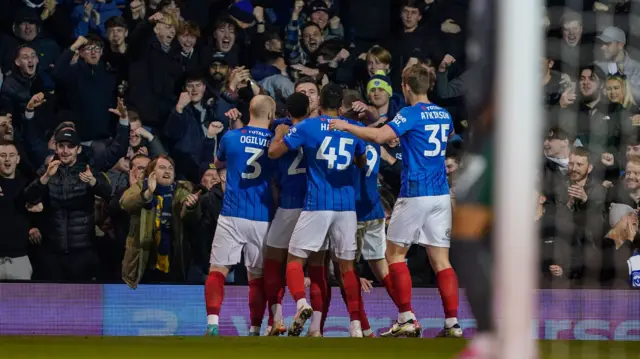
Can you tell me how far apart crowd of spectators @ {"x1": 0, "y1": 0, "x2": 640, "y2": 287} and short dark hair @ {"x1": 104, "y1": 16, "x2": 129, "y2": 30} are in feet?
0.06

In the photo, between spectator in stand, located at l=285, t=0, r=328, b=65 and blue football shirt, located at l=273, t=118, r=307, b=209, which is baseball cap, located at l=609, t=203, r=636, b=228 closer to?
blue football shirt, located at l=273, t=118, r=307, b=209

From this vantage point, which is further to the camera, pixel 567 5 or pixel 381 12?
pixel 381 12

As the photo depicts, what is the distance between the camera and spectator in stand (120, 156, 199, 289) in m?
9.62

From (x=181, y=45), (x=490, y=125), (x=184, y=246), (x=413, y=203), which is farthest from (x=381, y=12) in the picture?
(x=490, y=125)

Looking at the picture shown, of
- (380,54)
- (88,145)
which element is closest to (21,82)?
(88,145)

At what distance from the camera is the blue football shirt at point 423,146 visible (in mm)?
7492

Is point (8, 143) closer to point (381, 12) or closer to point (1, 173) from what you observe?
point (1, 173)

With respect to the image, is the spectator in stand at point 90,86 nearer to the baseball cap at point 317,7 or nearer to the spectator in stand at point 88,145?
the spectator in stand at point 88,145

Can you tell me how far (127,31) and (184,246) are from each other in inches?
81.9

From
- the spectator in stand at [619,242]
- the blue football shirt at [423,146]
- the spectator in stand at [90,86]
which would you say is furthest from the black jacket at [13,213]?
the spectator in stand at [619,242]

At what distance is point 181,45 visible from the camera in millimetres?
10359

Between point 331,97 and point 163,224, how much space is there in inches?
109

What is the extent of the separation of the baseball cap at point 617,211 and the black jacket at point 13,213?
4.83m

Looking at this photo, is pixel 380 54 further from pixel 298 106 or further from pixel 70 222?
pixel 70 222
